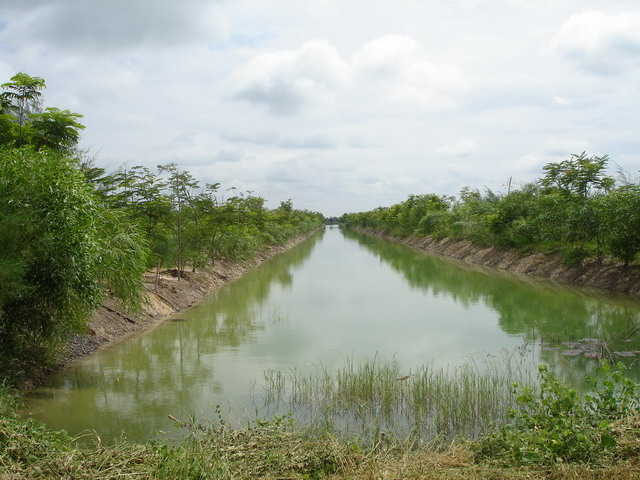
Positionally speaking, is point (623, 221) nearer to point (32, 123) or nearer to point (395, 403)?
point (395, 403)

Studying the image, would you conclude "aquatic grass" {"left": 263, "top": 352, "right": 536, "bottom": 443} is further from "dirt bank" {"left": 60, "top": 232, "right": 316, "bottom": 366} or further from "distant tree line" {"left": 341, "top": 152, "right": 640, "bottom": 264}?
"distant tree line" {"left": 341, "top": 152, "right": 640, "bottom": 264}

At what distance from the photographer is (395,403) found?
7.18 m

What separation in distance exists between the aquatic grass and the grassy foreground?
0.81m

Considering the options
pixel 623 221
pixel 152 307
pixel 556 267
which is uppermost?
pixel 623 221

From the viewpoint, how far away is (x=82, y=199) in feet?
25.1

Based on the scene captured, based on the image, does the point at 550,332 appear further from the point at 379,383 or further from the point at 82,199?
the point at 82,199

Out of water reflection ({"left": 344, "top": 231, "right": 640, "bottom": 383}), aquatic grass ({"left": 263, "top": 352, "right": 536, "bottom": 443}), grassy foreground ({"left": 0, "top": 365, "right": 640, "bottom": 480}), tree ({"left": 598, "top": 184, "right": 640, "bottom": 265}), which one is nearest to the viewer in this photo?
grassy foreground ({"left": 0, "top": 365, "right": 640, "bottom": 480})

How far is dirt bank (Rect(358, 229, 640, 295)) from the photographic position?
1858 cm

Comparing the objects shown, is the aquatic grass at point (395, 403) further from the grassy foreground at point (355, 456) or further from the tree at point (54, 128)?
the tree at point (54, 128)

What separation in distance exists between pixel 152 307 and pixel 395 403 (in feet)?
30.4

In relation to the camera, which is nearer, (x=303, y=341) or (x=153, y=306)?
(x=303, y=341)

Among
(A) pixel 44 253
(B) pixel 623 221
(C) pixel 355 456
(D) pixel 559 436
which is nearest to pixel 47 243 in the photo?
(A) pixel 44 253

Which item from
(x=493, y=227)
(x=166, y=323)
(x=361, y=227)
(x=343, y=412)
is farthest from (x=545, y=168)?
(x=361, y=227)

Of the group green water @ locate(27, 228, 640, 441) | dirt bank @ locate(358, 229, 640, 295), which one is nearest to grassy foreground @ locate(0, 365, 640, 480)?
green water @ locate(27, 228, 640, 441)
